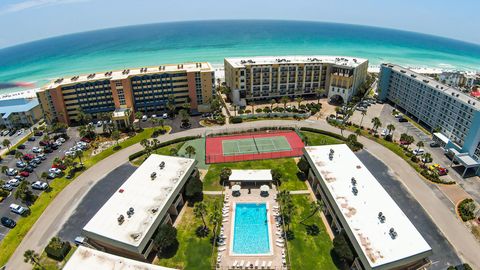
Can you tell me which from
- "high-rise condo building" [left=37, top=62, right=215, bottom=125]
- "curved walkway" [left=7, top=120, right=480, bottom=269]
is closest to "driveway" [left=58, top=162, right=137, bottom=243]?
"curved walkway" [left=7, top=120, right=480, bottom=269]

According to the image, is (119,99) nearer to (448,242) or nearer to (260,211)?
(260,211)

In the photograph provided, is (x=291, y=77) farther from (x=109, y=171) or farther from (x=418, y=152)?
(x=109, y=171)

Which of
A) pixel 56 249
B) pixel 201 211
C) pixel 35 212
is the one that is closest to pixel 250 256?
pixel 201 211

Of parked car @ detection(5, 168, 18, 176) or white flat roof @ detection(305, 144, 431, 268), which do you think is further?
parked car @ detection(5, 168, 18, 176)

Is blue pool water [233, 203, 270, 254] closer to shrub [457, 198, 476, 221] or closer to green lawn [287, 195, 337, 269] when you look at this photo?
green lawn [287, 195, 337, 269]

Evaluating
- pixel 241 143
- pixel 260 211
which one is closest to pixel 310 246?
pixel 260 211

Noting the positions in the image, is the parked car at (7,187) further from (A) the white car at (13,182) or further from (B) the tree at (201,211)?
(B) the tree at (201,211)
